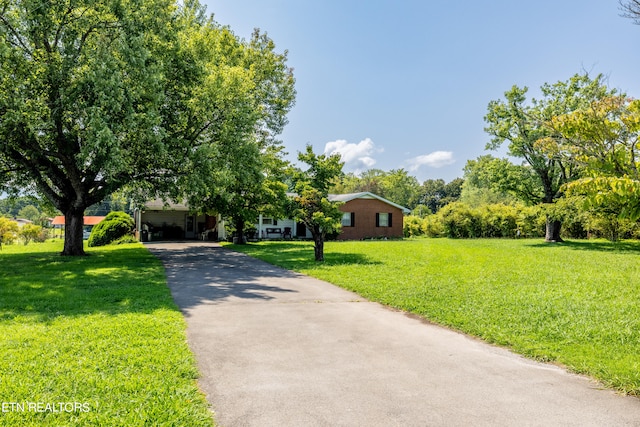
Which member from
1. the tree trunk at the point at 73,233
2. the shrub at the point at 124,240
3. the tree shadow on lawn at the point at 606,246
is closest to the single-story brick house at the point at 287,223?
the shrub at the point at 124,240

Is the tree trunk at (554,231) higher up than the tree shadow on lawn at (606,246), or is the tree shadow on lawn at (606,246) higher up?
the tree trunk at (554,231)

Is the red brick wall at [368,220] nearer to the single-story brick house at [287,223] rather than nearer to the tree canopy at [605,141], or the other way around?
the single-story brick house at [287,223]

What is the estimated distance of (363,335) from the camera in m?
5.75

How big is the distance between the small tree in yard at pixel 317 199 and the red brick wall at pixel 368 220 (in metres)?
15.3

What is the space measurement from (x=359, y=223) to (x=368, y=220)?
93 cm

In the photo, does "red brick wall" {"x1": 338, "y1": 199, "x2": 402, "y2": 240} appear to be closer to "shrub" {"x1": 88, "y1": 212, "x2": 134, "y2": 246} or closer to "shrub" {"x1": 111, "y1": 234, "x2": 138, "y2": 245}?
"shrub" {"x1": 111, "y1": 234, "x2": 138, "y2": 245}

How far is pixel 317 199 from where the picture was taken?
625 inches

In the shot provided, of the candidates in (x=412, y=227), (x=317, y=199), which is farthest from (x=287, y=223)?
(x=317, y=199)

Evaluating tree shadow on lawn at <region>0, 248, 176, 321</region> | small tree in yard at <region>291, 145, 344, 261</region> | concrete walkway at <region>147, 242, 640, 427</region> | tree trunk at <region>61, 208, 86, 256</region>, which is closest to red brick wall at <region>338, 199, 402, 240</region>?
A: small tree in yard at <region>291, 145, 344, 261</region>

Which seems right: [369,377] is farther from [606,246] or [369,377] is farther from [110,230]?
[110,230]

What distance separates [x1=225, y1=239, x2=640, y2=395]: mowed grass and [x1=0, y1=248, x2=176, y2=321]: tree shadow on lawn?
4.56m

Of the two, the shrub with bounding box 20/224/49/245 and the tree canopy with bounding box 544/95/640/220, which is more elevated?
the tree canopy with bounding box 544/95/640/220

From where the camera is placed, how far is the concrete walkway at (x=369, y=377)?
3.33 m

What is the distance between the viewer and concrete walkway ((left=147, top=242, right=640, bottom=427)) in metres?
3.33
